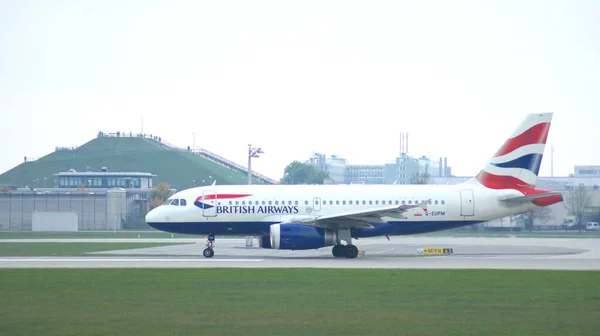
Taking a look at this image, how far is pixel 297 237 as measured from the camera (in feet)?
123

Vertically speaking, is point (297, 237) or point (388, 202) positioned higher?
point (388, 202)

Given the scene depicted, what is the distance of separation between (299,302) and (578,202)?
249 ft

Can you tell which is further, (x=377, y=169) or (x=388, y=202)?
(x=377, y=169)

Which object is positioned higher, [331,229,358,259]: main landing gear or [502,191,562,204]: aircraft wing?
[502,191,562,204]: aircraft wing

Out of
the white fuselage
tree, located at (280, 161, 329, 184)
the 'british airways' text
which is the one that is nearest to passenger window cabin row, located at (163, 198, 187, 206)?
the white fuselage

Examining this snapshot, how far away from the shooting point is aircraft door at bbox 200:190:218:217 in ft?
133

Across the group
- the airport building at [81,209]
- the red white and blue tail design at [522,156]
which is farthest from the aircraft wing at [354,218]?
the airport building at [81,209]

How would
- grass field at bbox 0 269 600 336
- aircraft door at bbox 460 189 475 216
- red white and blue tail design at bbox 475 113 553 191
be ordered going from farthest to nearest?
1. red white and blue tail design at bbox 475 113 553 191
2. aircraft door at bbox 460 189 475 216
3. grass field at bbox 0 269 600 336

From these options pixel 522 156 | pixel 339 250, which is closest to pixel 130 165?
pixel 339 250

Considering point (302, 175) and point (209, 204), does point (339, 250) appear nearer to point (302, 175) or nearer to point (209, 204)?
point (209, 204)

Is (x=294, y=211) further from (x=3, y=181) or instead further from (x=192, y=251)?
(x=3, y=181)

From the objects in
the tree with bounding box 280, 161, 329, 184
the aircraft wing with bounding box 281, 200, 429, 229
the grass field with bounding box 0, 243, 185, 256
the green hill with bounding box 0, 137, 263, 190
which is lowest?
the grass field with bounding box 0, 243, 185, 256

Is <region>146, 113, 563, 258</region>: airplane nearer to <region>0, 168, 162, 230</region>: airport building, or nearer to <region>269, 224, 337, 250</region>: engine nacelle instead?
<region>269, 224, 337, 250</region>: engine nacelle

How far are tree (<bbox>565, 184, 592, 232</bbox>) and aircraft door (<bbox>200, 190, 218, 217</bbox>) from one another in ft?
189
